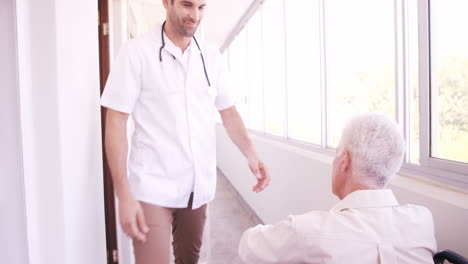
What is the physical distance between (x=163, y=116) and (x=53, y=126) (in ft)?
1.30

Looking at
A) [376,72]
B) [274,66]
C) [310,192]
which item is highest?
[274,66]

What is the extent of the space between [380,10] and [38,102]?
175 cm

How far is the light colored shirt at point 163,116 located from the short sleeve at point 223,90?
166 millimetres

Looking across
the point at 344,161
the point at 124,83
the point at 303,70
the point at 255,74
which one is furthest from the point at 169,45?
the point at 255,74

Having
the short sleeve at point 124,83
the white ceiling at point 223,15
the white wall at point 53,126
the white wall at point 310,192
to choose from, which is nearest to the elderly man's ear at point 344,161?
the white wall at point 310,192

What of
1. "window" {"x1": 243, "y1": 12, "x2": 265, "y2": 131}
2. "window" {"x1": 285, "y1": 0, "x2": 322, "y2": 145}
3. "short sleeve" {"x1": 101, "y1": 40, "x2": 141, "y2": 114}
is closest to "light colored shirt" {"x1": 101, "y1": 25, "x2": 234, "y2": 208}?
"short sleeve" {"x1": 101, "y1": 40, "x2": 141, "y2": 114}

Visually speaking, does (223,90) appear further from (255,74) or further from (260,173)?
(255,74)

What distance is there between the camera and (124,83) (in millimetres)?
1198

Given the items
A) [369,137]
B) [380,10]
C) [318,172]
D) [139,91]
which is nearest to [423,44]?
[380,10]

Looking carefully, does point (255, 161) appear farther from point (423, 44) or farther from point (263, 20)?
point (263, 20)

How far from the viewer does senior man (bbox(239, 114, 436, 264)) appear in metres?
0.80

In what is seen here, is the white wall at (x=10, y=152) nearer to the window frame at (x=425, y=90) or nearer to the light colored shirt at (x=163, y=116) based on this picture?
the light colored shirt at (x=163, y=116)

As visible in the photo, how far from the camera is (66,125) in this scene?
128cm

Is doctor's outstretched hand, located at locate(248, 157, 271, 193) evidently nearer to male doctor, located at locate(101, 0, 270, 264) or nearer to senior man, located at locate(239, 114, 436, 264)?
male doctor, located at locate(101, 0, 270, 264)
